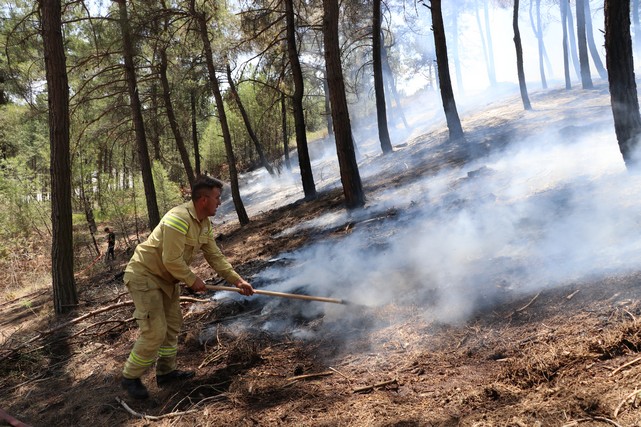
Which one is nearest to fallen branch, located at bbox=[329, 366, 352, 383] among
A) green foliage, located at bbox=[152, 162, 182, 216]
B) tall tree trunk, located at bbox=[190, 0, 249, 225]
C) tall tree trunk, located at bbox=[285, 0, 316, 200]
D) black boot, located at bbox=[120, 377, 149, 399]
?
black boot, located at bbox=[120, 377, 149, 399]

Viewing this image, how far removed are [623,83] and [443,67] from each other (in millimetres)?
7285

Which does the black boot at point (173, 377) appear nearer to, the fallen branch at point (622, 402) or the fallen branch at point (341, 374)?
the fallen branch at point (341, 374)

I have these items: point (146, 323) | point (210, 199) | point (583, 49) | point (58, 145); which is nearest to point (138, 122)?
point (58, 145)

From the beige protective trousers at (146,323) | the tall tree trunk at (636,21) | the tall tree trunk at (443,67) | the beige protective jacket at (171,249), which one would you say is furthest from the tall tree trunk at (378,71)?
the tall tree trunk at (636,21)

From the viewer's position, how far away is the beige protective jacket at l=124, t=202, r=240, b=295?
369 centimetres

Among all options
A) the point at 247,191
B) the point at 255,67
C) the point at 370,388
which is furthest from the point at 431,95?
the point at 370,388

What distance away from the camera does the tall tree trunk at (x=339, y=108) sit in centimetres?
841

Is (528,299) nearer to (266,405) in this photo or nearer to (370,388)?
(370,388)

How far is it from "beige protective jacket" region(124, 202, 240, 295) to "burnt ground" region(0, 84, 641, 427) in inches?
41.0

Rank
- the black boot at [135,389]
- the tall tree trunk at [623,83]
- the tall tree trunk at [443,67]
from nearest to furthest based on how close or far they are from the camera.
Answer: the black boot at [135,389]
the tall tree trunk at [623,83]
the tall tree trunk at [443,67]

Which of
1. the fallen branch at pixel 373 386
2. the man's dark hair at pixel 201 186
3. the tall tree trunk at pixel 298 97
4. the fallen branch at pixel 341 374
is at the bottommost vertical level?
the fallen branch at pixel 341 374

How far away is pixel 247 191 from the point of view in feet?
80.9

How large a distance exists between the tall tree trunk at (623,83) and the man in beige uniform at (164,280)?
5.74 m

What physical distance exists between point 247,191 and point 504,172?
1831 centimetres
